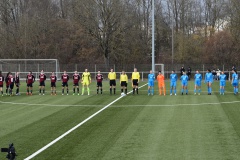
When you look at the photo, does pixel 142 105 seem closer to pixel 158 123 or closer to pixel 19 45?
pixel 158 123

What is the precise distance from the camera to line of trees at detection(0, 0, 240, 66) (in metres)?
61.7

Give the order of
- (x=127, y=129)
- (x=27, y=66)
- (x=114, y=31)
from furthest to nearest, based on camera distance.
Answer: (x=114, y=31)
(x=27, y=66)
(x=127, y=129)

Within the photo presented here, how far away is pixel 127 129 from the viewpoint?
1555cm

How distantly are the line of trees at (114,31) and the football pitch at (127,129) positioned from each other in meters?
36.0

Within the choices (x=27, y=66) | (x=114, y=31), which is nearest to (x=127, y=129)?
(x=27, y=66)

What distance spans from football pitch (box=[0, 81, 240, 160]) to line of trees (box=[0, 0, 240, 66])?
36.0 m

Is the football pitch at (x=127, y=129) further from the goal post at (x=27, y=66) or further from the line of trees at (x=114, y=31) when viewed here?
the line of trees at (x=114, y=31)

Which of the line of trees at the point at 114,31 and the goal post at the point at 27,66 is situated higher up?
the line of trees at the point at 114,31

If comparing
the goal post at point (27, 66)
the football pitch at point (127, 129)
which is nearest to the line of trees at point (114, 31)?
the goal post at point (27, 66)

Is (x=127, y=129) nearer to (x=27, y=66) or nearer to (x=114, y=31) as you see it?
(x=27, y=66)

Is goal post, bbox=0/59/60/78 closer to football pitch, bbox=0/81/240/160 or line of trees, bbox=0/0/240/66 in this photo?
line of trees, bbox=0/0/240/66

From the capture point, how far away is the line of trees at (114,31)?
61.7 metres

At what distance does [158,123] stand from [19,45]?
5010 cm

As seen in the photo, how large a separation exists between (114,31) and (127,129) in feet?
153
